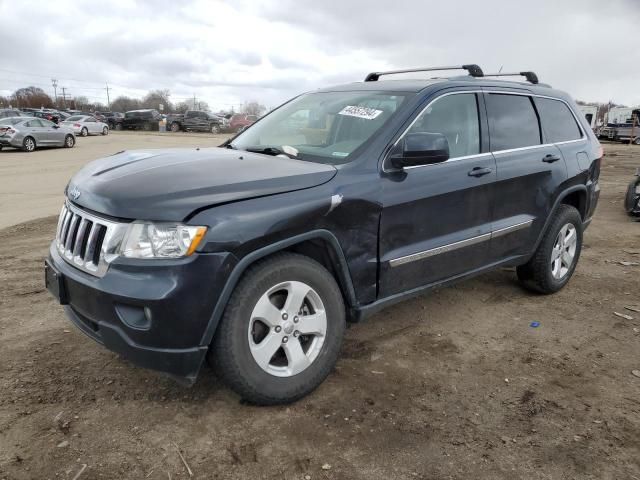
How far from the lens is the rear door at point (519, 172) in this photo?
159 inches

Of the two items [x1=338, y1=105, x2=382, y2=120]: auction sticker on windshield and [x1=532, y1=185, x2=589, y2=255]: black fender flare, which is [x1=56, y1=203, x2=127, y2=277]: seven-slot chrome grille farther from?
[x1=532, y1=185, x2=589, y2=255]: black fender flare

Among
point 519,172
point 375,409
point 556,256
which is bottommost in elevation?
point 375,409

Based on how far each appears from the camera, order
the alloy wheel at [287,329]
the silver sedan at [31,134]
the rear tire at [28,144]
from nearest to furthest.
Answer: the alloy wheel at [287,329]
the silver sedan at [31,134]
the rear tire at [28,144]

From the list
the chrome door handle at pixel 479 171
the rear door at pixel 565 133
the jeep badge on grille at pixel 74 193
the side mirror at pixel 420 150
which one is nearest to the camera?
the jeep badge on grille at pixel 74 193

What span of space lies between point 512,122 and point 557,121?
814 mm

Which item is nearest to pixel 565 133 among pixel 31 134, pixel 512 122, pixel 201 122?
pixel 512 122

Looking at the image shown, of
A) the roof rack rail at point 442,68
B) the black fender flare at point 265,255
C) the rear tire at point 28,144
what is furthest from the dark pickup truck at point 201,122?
the black fender flare at point 265,255

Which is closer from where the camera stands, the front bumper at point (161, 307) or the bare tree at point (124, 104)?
the front bumper at point (161, 307)

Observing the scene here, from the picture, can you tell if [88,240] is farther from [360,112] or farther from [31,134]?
[31,134]

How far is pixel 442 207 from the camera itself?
3.54m

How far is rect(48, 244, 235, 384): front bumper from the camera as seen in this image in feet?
8.17

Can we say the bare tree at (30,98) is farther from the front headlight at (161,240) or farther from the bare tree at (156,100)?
the front headlight at (161,240)

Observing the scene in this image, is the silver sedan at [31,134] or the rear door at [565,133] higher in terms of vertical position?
the rear door at [565,133]

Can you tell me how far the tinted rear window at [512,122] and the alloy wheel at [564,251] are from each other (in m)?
0.92
